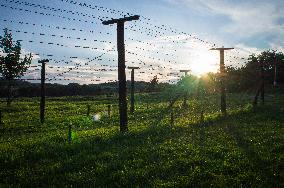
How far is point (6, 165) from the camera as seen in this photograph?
13039 millimetres

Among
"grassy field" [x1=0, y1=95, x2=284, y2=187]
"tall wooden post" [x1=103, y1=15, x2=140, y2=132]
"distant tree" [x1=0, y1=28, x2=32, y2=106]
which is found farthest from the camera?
"distant tree" [x1=0, y1=28, x2=32, y2=106]

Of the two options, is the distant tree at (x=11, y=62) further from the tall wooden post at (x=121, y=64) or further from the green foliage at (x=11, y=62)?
the tall wooden post at (x=121, y=64)

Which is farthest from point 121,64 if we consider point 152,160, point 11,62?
point 11,62

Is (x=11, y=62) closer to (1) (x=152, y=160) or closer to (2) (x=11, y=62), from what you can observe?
(2) (x=11, y=62)

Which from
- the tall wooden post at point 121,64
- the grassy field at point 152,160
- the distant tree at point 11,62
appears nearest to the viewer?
the grassy field at point 152,160

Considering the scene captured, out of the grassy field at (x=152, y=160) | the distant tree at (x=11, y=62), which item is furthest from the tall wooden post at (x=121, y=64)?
the distant tree at (x=11, y=62)

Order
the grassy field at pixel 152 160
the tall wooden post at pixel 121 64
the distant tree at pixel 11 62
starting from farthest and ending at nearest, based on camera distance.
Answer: the distant tree at pixel 11 62
the tall wooden post at pixel 121 64
the grassy field at pixel 152 160

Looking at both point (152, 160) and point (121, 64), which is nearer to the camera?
point (152, 160)

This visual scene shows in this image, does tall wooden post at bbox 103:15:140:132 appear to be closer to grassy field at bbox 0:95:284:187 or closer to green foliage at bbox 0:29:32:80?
grassy field at bbox 0:95:284:187

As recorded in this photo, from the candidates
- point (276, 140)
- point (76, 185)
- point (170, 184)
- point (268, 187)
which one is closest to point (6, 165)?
point (76, 185)

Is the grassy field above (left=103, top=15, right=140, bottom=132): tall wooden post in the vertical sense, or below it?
below

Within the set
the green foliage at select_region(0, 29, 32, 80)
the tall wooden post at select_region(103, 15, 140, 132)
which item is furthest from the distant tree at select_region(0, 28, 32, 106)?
the tall wooden post at select_region(103, 15, 140, 132)

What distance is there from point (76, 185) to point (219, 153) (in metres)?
6.48

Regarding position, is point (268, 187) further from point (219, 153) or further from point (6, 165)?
point (6, 165)
